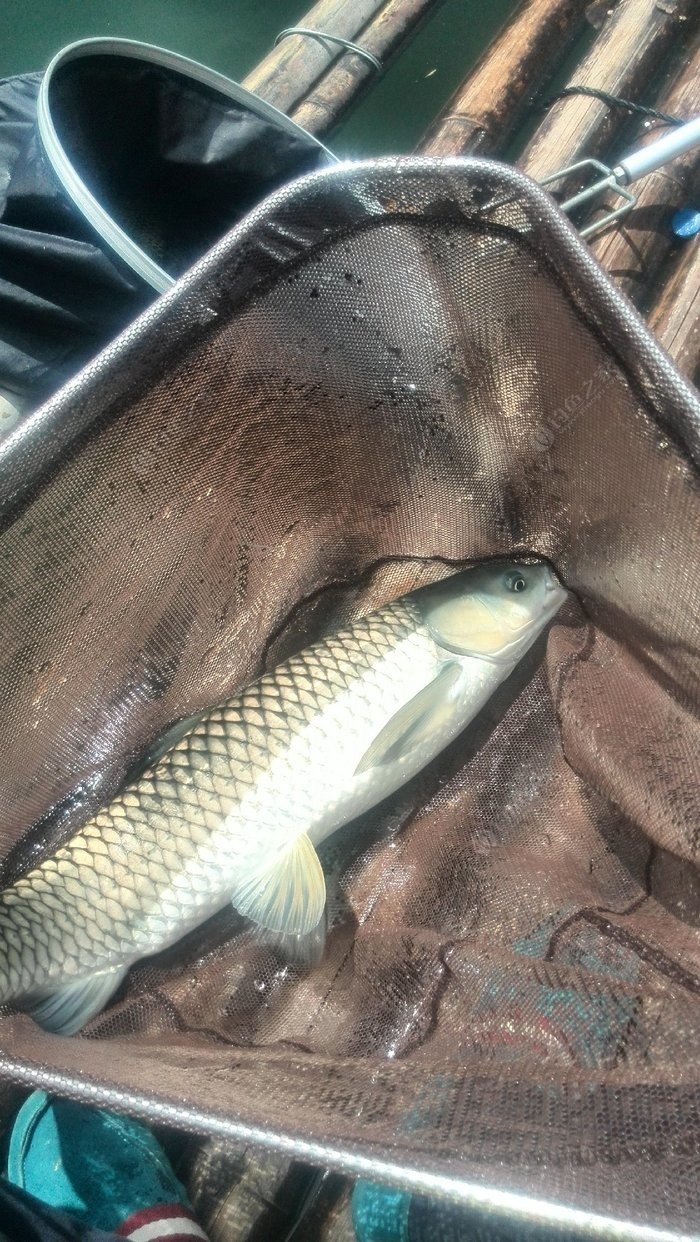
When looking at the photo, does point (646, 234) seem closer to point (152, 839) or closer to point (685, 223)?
point (685, 223)

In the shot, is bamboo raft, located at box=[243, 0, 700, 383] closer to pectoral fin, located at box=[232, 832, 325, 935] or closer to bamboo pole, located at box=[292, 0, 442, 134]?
bamboo pole, located at box=[292, 0, 442, 134]

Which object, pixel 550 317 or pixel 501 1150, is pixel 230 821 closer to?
pixel 501 1150

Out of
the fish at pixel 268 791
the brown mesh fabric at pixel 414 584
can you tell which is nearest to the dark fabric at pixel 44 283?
the brown mesh fabric at pixel 414 584

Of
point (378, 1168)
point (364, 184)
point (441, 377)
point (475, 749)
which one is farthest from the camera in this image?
point (475, 749)

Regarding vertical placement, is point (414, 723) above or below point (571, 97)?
below

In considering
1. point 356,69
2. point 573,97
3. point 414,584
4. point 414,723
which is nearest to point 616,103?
point 573,97

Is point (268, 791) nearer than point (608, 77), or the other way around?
point (268, 791)

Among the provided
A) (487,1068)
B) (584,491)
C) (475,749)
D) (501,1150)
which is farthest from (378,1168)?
(584,491)

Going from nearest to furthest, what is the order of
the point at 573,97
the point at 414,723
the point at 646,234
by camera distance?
the point at 414,723 → the point at 646,234 → the point at 573,97
